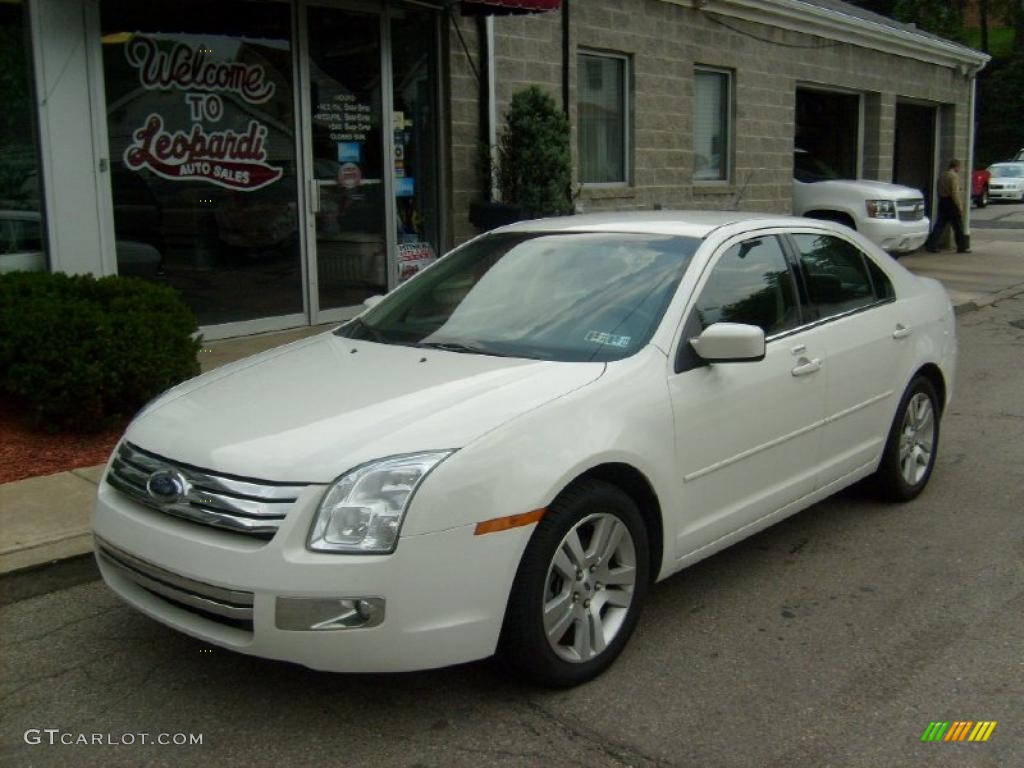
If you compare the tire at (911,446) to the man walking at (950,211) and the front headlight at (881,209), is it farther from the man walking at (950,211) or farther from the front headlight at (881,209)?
the man walking at (950,211)

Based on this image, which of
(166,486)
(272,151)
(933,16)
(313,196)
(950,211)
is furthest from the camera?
(933,16)

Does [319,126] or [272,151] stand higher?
[319,126]

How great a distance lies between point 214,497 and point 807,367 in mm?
2655

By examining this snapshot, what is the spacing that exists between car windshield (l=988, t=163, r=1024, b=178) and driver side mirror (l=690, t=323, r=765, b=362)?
41.5 m

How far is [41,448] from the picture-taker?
6.43m

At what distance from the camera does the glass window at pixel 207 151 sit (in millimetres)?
8828

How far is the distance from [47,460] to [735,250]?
3.95 m

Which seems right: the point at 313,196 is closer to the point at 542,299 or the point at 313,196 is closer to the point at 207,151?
the point at 207,151

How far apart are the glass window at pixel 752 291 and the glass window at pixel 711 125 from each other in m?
10.4

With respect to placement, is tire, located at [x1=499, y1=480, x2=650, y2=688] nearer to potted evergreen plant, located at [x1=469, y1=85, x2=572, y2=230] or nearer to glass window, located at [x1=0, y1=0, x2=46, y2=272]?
glass window, located at [x1=0, y1=0, x2=46, y2=272]

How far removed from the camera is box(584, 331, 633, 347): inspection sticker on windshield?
169 inches

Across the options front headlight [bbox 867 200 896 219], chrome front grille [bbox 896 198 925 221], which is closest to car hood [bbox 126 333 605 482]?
front headlight [bbox 867 200 896 219]

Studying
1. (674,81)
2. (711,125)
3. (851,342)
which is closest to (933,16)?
(711,125)

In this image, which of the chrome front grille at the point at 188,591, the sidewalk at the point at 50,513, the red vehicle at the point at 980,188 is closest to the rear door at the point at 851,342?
the chrome front grille at the point at 188,591
